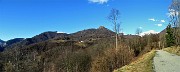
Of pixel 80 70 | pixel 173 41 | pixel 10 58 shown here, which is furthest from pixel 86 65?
pixel 10 58

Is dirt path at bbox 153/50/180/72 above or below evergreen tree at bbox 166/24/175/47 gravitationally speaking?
below

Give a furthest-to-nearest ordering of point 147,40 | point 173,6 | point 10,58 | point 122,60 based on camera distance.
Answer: point 10,58 < point 147,40 < point 173,6 < point 122,60

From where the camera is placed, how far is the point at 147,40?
385 ft

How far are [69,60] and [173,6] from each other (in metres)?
55.1

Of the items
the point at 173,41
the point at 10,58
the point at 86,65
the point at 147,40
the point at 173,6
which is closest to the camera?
the point at 173,6

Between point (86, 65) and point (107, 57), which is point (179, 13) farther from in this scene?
→ point (86, 65)

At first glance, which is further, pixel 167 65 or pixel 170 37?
pixel 170 37

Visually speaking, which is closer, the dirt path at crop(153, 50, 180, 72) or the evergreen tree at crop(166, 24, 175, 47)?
the dirt path at crop(153, 50, 180, 72)

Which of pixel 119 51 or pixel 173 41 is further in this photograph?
pixel 173 41

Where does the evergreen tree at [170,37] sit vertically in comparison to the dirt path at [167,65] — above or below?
above

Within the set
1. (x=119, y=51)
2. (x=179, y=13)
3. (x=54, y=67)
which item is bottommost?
(x=54, y=67)

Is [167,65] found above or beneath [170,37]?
beneath

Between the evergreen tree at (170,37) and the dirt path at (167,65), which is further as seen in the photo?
the evergreen tree at (170,37)

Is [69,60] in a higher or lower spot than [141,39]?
lower
